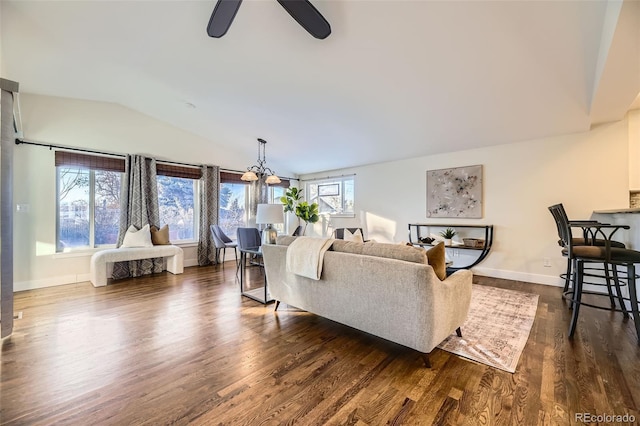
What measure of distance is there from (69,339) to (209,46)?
3.13 meters

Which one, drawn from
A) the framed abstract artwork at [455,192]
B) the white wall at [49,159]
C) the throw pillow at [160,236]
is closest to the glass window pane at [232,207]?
the throw pillow at [160,236]

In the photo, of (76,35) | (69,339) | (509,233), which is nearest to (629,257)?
(509,233)

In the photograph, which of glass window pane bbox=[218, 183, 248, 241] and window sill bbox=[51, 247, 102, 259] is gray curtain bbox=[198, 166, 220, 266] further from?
window sill bbox=[51, 247, 102, 259]

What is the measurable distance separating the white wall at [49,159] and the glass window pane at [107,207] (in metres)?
0.40

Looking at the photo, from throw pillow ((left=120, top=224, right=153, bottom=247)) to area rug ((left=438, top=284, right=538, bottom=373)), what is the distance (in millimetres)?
4699

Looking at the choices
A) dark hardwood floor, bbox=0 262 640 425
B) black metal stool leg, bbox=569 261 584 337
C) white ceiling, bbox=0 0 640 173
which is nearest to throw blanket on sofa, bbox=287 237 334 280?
dark hardwood floor, bbox=0 262 640 425

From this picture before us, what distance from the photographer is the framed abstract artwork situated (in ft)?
14.4

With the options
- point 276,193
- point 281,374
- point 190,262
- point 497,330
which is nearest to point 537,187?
point 497,330

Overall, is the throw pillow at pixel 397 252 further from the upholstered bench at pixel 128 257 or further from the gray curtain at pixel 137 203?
the gray curtain at pixel 137 203

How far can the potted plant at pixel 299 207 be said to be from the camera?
6.41 meters

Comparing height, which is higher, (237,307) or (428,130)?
A: (428,130)

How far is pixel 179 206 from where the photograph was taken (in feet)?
17.6

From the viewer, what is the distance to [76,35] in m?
2.71

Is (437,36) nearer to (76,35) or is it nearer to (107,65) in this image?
(76,35)
